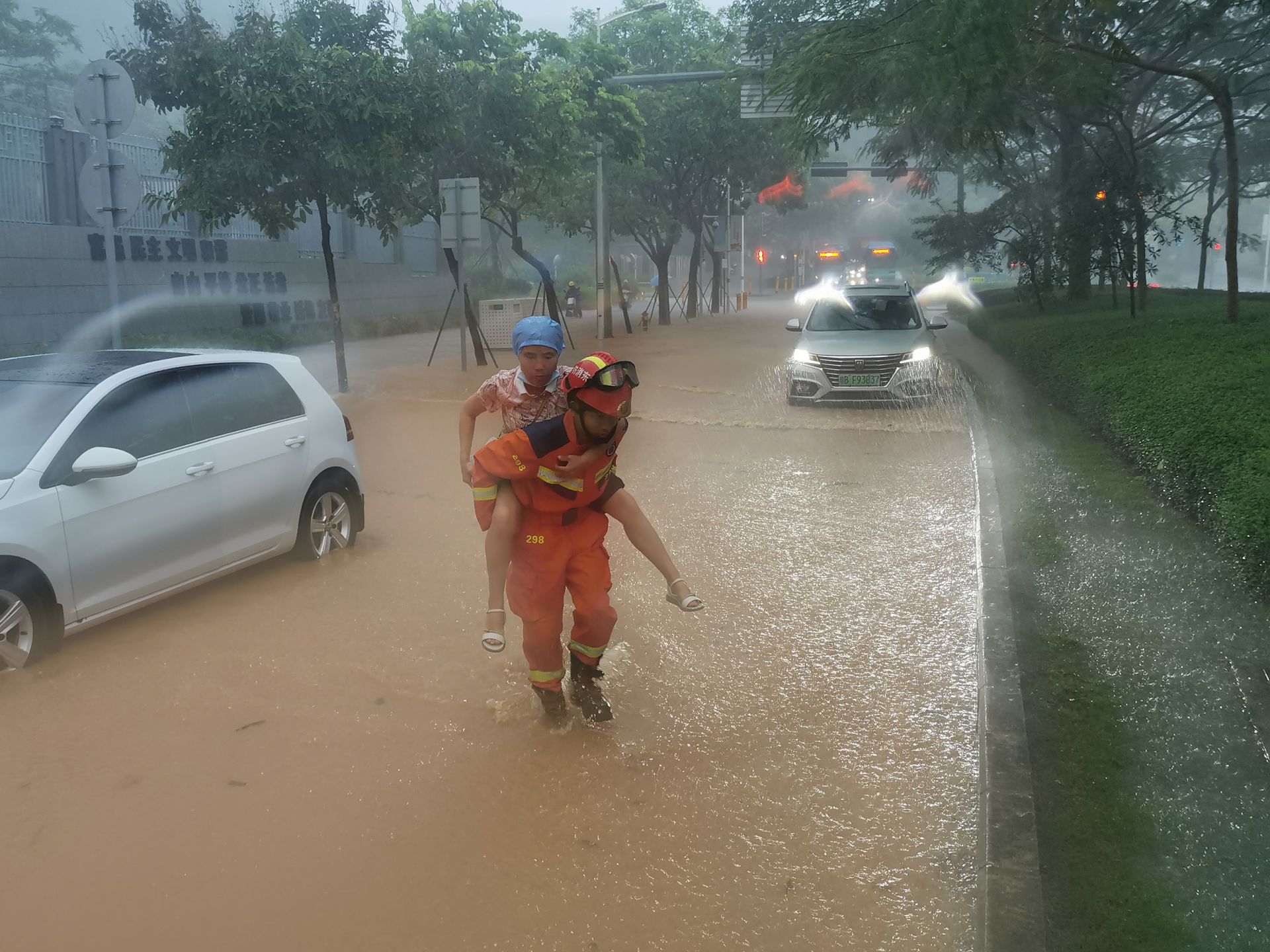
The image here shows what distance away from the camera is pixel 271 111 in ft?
48.9

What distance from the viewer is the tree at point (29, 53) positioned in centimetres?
4631

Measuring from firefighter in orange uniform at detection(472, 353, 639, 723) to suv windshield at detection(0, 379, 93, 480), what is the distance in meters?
2.39

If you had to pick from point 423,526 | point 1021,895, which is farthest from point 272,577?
point 1021,895

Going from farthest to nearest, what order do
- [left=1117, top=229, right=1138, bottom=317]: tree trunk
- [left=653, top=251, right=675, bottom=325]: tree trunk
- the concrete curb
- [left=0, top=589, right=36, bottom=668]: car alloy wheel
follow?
A: 1. [left=653, top=251, right=675, bottom=325]: tree trunk
2. [left=1117, top=229, right=1138, bottom=317]: tree trunk
3. [left=0, top=589, right=36, bottom=668]: car alloy wheel
4. the concrete curb

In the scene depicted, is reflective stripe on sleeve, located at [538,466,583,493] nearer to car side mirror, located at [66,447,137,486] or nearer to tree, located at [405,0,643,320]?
car side mirror, located at [66,447,137,486]

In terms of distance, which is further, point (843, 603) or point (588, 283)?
point (588, 283)

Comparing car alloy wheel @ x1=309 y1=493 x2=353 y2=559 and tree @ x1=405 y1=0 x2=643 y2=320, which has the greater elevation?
tree @ x1=405 y1=0 x2=643 y2=320

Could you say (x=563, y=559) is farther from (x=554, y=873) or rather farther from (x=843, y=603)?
(x=843, y=603)

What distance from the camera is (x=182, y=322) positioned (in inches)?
920

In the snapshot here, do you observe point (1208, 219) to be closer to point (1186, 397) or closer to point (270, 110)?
point (1186, 397)

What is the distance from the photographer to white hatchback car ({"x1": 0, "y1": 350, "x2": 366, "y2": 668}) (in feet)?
17.3

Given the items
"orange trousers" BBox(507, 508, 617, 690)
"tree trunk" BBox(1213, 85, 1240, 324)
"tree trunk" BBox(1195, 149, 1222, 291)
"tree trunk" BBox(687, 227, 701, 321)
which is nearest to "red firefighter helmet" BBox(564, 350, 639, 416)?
"orange trousers" BBox(507, 508, 617, 690)

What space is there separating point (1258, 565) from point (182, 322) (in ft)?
70.9

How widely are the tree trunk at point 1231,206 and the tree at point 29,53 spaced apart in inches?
1714
